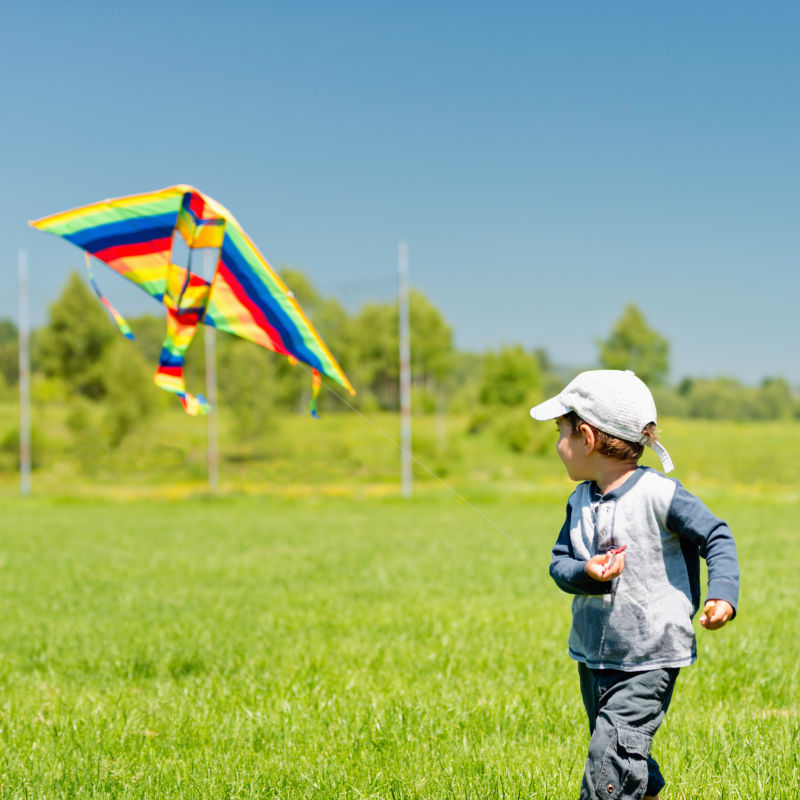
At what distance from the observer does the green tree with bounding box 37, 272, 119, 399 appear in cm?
2394

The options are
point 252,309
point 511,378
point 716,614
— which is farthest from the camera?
point 511,378

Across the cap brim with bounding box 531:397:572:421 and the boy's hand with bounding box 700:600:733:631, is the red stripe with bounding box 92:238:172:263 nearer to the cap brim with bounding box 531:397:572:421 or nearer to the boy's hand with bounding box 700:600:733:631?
the cap brim with bounding box 531:397:572:421

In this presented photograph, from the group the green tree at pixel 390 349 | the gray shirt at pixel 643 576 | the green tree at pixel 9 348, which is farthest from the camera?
the green tree at pixel 9 348

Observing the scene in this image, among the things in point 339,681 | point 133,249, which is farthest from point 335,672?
point 133,249

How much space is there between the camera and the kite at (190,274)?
11.9 ft

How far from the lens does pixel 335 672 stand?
5.04m

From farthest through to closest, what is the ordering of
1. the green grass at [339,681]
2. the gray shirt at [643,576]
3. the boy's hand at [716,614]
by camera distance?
1. the green grass at [339,681]
2. the gray shirt at [643,576]
3. the boy's hand at [716,614]

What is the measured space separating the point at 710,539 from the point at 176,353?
2.35 metres

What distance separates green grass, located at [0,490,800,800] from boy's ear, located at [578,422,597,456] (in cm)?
134

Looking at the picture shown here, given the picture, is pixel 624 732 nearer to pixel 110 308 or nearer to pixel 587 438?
pixel 587 438

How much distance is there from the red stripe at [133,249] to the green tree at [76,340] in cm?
2121

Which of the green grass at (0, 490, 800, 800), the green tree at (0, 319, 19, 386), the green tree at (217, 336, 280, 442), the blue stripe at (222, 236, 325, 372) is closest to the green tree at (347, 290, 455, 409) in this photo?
the green tree at (217, 336, 280, 442)

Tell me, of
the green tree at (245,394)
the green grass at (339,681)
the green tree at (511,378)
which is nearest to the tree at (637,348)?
the green tree at (511,378)

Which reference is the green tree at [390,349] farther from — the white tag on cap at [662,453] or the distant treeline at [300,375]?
the white tag on cap at [662,453]
